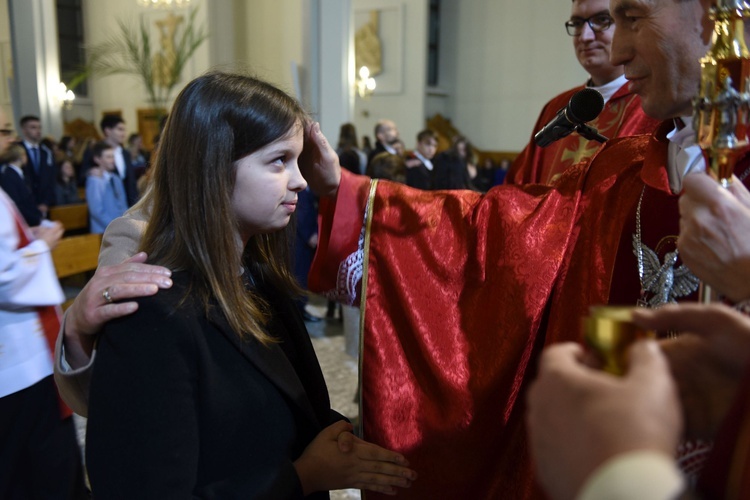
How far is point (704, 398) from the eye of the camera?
0.63m

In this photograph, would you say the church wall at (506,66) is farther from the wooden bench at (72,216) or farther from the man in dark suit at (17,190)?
the man in dark suit at (17,190)

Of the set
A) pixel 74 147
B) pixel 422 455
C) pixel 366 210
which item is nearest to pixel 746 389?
pixel 422 455

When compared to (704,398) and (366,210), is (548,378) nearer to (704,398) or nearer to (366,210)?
(704,398)

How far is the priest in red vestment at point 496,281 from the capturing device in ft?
4.29

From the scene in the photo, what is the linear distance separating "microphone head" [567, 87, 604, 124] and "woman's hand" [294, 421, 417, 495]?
0.86 metres

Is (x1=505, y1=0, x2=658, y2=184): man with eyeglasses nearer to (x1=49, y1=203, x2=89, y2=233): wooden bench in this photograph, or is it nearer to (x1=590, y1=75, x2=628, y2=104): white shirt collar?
(x1=590, y1=75, x2=628, y2=104): white shirt collar

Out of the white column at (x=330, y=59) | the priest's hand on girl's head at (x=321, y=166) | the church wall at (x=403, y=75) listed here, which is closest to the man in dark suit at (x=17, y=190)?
the white column at (x=330, y=59)

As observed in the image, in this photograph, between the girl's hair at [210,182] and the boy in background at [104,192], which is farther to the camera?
the boy in background at [104,192]

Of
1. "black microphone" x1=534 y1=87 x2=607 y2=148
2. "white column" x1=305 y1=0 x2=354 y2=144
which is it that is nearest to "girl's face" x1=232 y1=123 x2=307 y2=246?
"black microphone" x1=534 y1=87 x2=607 y2=148

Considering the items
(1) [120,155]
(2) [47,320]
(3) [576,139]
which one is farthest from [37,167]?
(3) [576,139]

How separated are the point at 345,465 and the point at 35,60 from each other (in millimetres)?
9987

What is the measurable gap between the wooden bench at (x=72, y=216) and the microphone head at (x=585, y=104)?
17.4 feet

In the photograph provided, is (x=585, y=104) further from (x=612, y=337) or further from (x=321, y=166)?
(x=612, y=337)

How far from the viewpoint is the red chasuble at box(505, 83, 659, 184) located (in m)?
2.16
